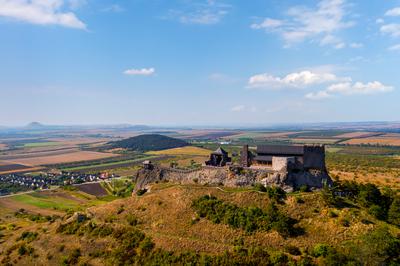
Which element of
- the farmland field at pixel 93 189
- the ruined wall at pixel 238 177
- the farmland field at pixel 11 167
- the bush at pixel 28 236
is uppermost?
the ruined wall at pixel 238 177

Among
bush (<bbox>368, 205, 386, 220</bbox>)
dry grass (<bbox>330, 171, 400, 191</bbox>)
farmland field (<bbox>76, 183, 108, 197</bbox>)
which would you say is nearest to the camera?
bush (<bbox>368, 205, 386, 220</bbox>)

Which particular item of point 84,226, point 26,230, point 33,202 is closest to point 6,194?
point 33,202

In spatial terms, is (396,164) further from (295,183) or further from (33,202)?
(33,202)

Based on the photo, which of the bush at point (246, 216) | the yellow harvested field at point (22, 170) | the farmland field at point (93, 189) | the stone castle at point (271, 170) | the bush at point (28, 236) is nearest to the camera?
the bush at point (246, 216)

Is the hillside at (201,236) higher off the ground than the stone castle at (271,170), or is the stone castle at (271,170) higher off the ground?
the stone castle at (271,170)

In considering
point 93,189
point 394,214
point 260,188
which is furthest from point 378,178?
point 93,189

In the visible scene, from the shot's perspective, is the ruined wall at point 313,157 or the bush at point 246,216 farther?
the ruined wall at point 313,157

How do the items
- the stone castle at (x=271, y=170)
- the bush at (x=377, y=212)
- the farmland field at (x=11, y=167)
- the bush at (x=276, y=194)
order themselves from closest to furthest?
the bush at (x=377, y=212) → the bush at (x=276, y=194) → the stone castle at (x=271, y=170) → the farmland field at (x=11, y=167)

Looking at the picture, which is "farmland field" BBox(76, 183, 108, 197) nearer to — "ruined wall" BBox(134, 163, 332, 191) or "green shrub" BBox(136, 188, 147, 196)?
"green shrub" BBox(136, 188, 147, 196)

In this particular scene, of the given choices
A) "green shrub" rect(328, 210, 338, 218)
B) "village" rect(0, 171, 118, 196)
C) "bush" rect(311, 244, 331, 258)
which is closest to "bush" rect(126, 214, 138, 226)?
"bush" rect(311, 244, 331, 258)

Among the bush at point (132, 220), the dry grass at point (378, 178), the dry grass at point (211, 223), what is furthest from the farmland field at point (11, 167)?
the dry grass at point (378, 178)

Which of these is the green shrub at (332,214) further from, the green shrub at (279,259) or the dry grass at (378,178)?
the dry grass at (378,178)
